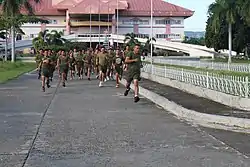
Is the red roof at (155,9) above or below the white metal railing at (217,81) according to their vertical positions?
above

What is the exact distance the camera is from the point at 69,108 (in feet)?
44.4

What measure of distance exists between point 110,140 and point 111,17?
329 feet

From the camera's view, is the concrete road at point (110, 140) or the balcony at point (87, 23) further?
the balcony at point (87, 23)

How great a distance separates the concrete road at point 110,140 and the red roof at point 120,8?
3672 inches

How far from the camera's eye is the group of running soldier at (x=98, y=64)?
1499 cm

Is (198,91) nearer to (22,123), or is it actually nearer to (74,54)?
(22,123)

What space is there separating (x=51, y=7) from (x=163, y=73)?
9105 cm

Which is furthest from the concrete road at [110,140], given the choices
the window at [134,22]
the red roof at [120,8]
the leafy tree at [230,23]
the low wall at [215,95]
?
A: the window at [134,22]

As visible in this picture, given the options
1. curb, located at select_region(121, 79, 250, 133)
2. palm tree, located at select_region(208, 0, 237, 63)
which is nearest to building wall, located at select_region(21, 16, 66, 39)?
palm tree, located at select_region(208, 0, 237, 63)

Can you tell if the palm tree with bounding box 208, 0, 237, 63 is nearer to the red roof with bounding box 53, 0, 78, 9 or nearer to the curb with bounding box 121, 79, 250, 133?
the curb with bounding box 121, 79, 250, 133

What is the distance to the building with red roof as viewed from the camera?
106 meters

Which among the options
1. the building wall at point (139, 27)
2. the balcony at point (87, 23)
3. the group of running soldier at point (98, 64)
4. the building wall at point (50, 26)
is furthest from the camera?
the building wall at point (139, 27)

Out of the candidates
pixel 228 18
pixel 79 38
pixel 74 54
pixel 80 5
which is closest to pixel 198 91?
pixel 74 54

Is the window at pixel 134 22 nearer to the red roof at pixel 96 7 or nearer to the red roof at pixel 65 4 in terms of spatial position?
the red roof at pixel 96 7
